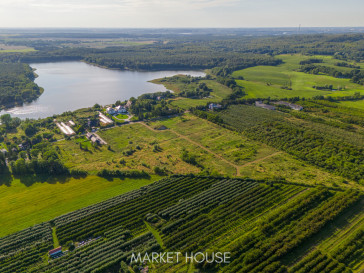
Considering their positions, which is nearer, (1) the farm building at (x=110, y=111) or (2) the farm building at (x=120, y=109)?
(1) the farm building at (x=110, y=111)

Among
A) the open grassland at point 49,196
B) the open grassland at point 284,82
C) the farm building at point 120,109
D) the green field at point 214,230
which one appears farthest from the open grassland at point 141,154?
the open grassland at point 284,82

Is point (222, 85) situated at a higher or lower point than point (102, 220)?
higher

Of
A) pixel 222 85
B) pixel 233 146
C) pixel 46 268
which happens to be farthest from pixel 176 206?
pixel 222 85

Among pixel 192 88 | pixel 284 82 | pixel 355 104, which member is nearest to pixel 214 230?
pixel 192 88

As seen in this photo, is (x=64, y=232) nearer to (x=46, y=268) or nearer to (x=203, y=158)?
(x=46, y=268)

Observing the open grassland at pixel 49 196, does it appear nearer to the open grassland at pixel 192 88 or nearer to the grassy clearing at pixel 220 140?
the grassy clearing at pixel 220 140
